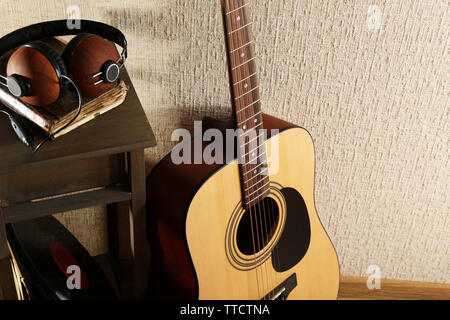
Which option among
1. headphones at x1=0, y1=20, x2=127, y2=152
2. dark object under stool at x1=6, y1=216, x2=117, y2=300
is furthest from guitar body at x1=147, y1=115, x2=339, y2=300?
headphones at x1=0, y1=20, x2=127, y2=152

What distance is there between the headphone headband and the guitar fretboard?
0.67ft

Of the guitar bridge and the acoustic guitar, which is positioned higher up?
the acoustic guitar

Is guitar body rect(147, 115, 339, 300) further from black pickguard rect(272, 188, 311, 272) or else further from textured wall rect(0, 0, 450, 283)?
textured wall rect(0, 0, 450, 283)

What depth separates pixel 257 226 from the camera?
3.28 feet

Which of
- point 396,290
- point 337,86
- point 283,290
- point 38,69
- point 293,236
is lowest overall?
point 396,290

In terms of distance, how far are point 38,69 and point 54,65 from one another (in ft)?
0.08

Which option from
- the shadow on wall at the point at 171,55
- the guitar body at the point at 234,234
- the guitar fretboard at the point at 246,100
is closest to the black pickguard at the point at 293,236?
the guitar body at the point at 234,234

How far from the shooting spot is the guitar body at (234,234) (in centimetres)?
88

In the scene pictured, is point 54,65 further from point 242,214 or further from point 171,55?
point 242,214

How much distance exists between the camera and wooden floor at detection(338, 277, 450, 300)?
137 cm

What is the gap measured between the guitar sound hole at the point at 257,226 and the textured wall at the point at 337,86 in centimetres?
23

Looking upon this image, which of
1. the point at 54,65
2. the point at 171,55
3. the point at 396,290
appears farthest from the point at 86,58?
the point at 396,290

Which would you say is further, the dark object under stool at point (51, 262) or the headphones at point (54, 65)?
the dark object under stool at point (51, 262)

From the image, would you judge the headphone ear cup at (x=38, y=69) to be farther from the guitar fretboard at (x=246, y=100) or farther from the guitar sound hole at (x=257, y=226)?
the guitar sound hole at (x=257, y=226)
